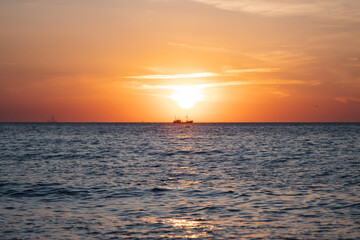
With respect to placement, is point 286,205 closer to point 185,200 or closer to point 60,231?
point 185,200

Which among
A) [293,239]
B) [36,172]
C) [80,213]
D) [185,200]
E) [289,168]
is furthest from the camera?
[289,168]

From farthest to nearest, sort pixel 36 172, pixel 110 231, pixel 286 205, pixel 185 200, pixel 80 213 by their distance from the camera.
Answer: pixel 36 172, pixel 185 200, pixel 286 205, pixel 80 213, pixel 110 231

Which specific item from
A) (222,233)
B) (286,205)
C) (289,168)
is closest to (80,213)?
(222,233)

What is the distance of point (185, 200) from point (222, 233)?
22.9 ft

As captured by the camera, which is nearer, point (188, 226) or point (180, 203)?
point (188, 226)

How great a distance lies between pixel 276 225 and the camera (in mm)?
17328

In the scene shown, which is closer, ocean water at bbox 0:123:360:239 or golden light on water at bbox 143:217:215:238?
golden light on water at bbox 143:217:215:238

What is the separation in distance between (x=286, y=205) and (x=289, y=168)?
1915cm

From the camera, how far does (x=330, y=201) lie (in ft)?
73.7

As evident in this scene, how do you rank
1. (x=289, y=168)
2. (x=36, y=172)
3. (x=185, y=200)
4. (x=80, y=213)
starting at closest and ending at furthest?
(x=80, y=213) → (x=185, y=200) → (x=36, y=172) → (x=289, y=168)

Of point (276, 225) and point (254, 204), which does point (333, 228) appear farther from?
point (254, 204)

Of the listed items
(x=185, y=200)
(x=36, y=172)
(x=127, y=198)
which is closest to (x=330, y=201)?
(x=185, y=200)

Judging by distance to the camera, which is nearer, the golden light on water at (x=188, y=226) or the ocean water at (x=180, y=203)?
the golden light on water at (x=188, y=226)

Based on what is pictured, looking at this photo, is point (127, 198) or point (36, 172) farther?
point (36, 172)
